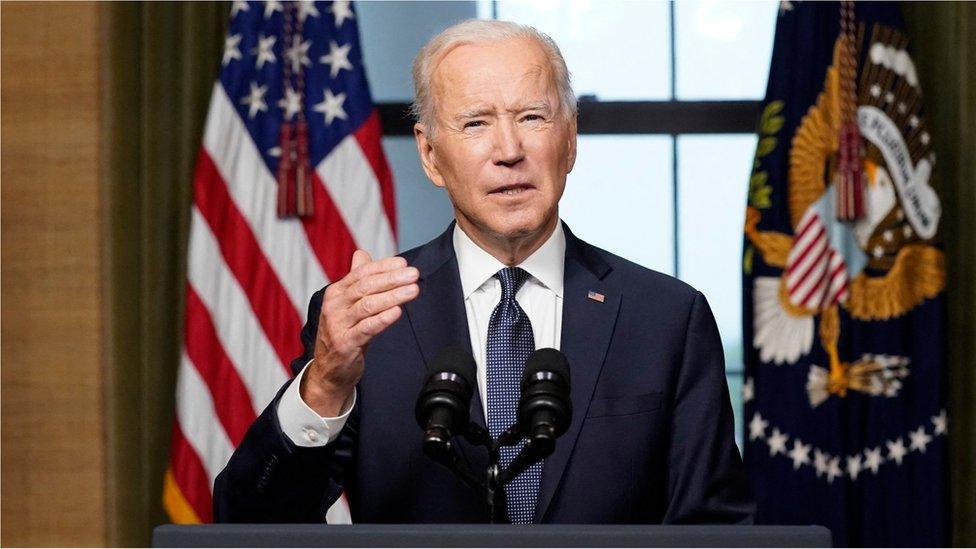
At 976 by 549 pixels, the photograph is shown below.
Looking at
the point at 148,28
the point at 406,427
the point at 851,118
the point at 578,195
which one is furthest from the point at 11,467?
the point at 851,118

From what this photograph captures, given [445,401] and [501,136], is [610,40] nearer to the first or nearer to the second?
[501,136]

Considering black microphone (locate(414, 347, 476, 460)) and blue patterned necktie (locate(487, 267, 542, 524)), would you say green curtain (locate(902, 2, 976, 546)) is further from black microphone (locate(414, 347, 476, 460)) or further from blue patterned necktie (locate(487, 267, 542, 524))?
black microphone (locate(414, 347, 476, 460))

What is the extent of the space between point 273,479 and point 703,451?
690 millimetres

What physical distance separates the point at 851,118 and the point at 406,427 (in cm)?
241

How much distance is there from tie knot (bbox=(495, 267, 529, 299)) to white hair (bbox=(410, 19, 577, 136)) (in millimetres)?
279

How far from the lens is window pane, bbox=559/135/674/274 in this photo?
4562 mm

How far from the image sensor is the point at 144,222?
412 cm

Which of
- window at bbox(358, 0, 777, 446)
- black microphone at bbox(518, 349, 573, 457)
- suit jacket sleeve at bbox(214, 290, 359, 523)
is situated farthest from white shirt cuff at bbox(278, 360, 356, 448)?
window at bbox(358, 0, 777, 446)

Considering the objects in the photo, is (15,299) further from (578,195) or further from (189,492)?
(578,195)

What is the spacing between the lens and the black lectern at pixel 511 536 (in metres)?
1.20

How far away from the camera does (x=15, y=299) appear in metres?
4.11

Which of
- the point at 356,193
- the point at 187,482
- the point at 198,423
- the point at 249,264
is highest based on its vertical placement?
the point at 356,193

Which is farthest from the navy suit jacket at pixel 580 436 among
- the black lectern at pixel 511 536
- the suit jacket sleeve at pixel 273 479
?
the black lectern at pixel 511 536

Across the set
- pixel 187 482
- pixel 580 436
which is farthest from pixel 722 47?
Result: pixel 580 436
